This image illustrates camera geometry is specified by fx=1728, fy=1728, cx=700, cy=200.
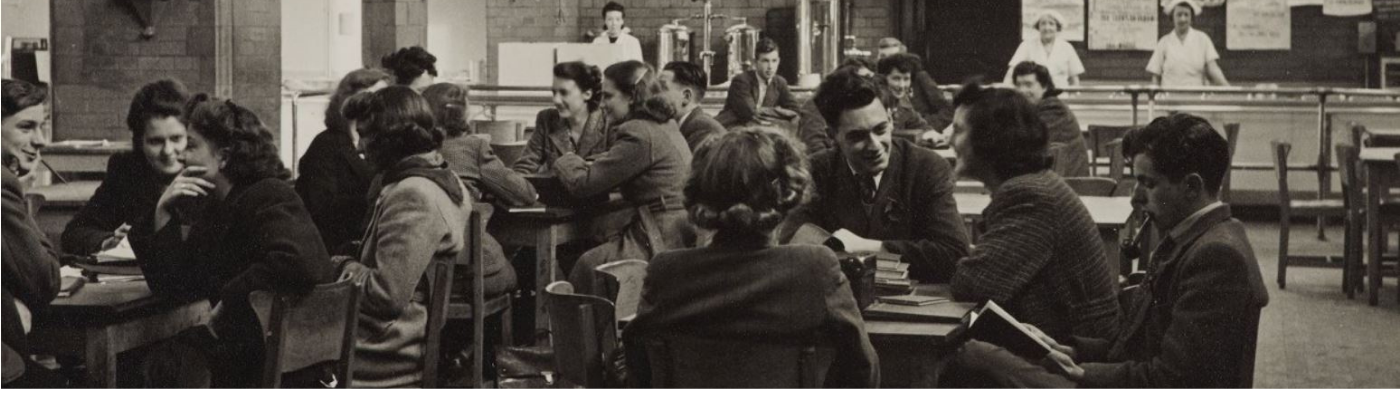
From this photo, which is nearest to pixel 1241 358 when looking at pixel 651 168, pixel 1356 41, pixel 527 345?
pixel 651 168

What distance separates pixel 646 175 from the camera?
555 cm

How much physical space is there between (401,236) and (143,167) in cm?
113

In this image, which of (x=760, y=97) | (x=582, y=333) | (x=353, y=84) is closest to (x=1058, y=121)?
(x=760, y=97)

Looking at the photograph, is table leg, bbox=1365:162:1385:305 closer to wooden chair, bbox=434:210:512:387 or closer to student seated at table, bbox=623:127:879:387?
wooden chair, bbox=434:210:512:387

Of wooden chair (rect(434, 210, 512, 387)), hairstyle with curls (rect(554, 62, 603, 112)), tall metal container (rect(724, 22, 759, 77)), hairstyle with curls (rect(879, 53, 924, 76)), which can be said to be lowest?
wooden chair (rect(434, 210, 512, 387))

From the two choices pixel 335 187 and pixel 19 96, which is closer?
pixel 19 96

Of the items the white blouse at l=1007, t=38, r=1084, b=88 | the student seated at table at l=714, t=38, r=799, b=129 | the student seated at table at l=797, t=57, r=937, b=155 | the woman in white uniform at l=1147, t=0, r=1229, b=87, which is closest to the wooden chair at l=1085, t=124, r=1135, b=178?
the student seated at table at l=797, t=57, r=937, b=155

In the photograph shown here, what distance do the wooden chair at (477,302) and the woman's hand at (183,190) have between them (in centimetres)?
A: 90

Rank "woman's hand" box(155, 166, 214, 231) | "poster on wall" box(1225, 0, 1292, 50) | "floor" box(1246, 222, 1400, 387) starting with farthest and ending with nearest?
"poster on wall" box(1225, 0, 1292, 50) → "floor" box(1246, 222, 1400, 387) → "woman's hand" box(155, 166, 214, 231)

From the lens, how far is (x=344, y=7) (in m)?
12.3

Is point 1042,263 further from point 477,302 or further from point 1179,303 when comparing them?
point 477,302

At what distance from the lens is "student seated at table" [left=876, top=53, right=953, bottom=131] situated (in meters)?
9.48

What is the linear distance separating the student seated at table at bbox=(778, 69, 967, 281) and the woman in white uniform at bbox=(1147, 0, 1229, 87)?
8.42 meters

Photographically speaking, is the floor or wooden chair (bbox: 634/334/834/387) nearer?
wooden chair (bbox: 634/334/834/387)
